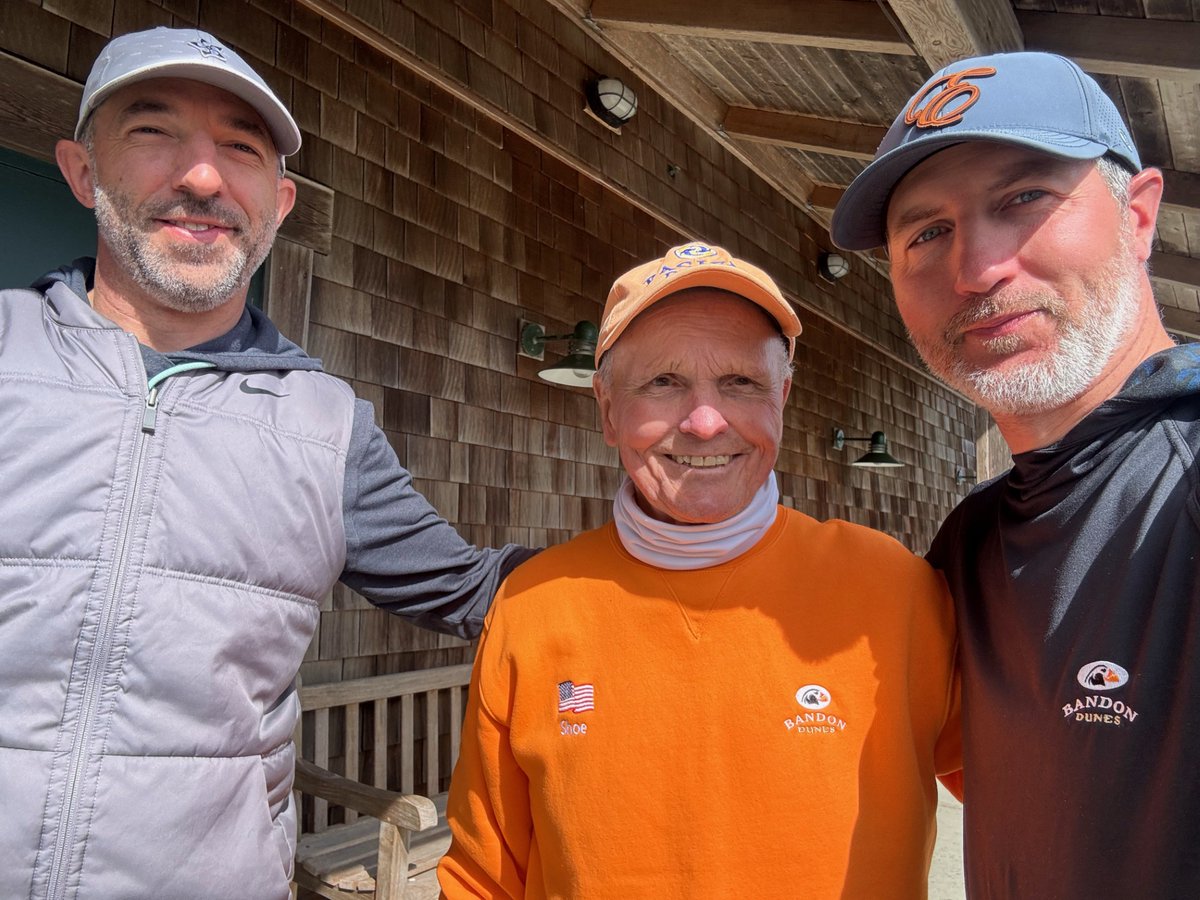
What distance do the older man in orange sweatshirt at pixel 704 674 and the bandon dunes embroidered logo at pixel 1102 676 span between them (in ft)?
0.86

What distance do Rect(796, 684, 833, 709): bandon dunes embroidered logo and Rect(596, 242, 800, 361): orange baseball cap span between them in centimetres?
53

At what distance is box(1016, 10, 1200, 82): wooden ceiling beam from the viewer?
9.62ft

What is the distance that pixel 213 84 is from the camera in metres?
1.38

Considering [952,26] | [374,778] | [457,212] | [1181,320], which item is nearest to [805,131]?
[457,212]

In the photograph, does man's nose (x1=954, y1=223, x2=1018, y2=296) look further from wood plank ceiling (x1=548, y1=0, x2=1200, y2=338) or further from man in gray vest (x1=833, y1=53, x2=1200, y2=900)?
wood plank ceiling (x1=548, y1=0, x2=1200, y2=338)

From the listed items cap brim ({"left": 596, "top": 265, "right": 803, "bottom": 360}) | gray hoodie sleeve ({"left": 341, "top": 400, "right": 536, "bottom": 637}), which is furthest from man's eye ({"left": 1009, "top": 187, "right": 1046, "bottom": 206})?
gray hoodie sleeve ({"left": 341, "top": 400, "right": 536, "bottom": 637})

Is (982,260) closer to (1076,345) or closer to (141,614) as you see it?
(1076,345)

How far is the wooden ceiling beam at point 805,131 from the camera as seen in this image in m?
4.91

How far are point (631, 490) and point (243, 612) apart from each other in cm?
59

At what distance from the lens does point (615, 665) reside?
4.00 feet

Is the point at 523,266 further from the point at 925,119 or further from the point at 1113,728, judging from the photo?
the point at 1113,728

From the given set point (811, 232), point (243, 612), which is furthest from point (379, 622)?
point (811, 232)

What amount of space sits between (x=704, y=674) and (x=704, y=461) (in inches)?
11.9

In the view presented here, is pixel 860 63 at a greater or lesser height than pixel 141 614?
greater
